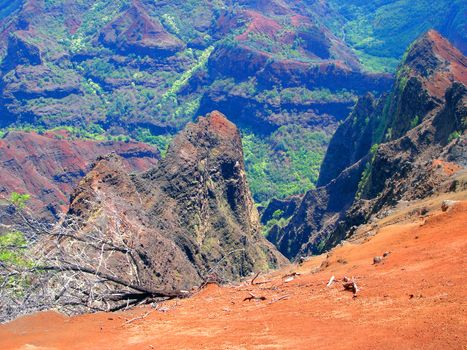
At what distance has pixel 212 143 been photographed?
54469 mm

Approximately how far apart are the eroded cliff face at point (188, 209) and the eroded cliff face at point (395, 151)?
671 cm

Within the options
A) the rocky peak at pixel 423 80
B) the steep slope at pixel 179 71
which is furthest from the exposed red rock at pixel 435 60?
the steep slope at pixel 179 71

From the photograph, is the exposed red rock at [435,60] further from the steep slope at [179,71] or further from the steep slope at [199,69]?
the steep slope at [179,71]

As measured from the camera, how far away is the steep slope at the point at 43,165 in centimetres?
9025

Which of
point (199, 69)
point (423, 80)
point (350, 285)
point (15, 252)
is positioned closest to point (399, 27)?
point (199, 69)

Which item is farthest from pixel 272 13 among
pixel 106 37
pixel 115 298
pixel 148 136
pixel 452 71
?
pixel 115 298

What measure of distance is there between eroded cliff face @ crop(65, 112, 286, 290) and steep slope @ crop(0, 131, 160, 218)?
3476cm

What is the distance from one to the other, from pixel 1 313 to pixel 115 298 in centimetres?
253

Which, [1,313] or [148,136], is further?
[148,136]

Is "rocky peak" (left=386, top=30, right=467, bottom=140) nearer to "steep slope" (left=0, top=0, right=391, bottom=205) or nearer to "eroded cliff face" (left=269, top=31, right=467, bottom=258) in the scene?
"eroded cliff face" (left=269, top=31, right=467, bottom=258)

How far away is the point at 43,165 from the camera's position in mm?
96188

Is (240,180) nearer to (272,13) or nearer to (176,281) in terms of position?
(176,281)

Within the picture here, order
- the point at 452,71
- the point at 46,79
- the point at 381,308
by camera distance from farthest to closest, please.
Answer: the point at 46,79
the point at 452,71
the point at 381,308

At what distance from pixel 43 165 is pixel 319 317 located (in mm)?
89348
